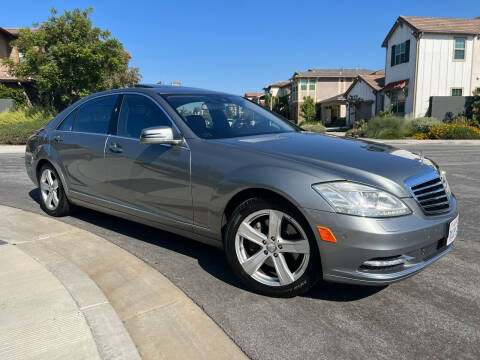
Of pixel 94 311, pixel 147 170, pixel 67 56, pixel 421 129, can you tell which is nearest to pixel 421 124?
pixel 421 129

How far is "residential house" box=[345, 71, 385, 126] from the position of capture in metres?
32.6

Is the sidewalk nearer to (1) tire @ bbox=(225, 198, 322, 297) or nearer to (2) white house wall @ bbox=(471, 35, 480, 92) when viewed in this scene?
(1) tire @ bbox=(225, 198, 322, 297)

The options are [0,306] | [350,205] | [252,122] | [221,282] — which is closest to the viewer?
[350,205]

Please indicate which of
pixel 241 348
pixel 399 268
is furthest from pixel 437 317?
pixel 241 348

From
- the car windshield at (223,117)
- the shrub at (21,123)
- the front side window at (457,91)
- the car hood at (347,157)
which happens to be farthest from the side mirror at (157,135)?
the front side window at (457,91)

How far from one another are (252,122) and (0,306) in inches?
106

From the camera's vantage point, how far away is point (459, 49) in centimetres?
2670

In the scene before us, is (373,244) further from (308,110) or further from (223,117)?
(308,110)

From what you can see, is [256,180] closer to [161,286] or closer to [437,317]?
[161,286]

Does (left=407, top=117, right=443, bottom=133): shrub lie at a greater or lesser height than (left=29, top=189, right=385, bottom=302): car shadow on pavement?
greater

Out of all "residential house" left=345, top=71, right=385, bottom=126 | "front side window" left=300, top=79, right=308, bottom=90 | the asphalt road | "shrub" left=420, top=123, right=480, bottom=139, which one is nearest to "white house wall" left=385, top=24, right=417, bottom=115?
"residential house" left=345, top=71, right=385, bottom=126

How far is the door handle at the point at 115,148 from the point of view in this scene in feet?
13.3

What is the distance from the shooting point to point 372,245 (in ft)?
8.46

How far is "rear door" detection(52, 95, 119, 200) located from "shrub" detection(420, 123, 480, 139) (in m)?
21.1
